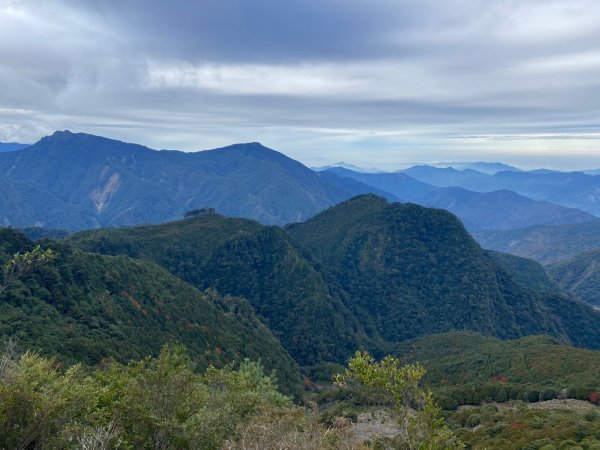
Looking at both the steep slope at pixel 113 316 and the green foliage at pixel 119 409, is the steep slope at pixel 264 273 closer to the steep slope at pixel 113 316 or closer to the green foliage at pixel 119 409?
the steep slope at pixel 113 316

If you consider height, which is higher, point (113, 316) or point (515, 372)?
point (113, 316)

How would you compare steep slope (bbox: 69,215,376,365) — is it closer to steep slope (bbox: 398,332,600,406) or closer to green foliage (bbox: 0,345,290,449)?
steep slope (bbox: 398,332,600,406)

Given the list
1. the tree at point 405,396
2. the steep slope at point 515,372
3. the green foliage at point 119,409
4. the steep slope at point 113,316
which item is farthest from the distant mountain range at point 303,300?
the tree at point 405,396

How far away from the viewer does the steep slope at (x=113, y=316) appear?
67938 mm

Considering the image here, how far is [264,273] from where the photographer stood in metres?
181

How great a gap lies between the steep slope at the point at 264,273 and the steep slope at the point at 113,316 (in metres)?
29.1

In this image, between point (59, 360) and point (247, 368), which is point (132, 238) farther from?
point (247, 368)

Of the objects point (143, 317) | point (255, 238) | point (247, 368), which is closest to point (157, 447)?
point (247, 368)

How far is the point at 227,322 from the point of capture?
118 m

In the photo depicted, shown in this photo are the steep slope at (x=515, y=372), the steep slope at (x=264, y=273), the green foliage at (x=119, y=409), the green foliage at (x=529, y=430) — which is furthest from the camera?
the steep slope at (x=264, y=273)

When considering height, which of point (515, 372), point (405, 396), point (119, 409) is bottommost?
point (515, 372)

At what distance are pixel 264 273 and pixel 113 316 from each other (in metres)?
97.2

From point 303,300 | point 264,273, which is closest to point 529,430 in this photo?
point 303,300

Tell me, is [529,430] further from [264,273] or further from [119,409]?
[264,273]
